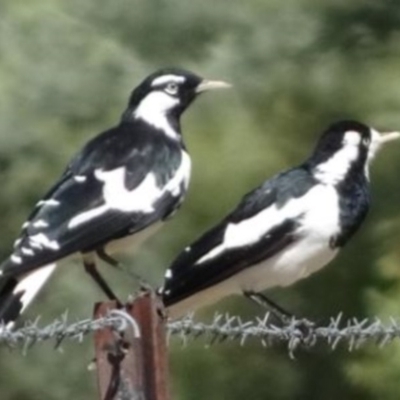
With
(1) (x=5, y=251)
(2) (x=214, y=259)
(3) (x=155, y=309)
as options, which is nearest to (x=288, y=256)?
(2) (x=214, y=259)

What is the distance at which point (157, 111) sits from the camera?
788 cm

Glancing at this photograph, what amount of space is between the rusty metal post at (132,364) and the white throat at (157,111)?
2.01 metres

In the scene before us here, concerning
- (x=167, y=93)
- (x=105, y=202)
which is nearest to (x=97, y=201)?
(x=105, y=202)

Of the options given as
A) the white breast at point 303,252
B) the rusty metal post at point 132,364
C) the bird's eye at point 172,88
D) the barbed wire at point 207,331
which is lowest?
the rusty metal post at point 132,364

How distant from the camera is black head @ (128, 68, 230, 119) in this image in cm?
789

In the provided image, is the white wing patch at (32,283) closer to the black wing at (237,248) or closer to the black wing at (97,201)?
the black wing at (97,201)

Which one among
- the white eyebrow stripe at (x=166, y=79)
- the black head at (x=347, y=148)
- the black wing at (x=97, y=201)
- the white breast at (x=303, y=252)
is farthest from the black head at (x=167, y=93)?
the white breast at (x=303, y=252)

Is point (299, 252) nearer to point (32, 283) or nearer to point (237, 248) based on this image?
point (237, 248)

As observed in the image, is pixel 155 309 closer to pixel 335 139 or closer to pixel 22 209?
pixel 335 139

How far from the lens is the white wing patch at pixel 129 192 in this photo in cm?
737

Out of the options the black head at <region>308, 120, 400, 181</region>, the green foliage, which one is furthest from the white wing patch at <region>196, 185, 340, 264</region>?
the green foliage

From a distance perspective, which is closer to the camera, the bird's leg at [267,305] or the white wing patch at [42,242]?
the white wing patch at [42,242]

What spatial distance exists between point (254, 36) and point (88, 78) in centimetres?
64

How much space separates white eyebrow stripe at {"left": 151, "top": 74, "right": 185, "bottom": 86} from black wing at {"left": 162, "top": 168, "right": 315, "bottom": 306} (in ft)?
1.22
